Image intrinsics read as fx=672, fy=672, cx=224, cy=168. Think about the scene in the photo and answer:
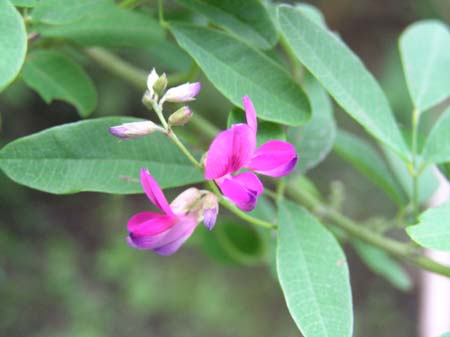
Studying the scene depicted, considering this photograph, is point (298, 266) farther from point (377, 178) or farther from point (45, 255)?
point (45, 255)

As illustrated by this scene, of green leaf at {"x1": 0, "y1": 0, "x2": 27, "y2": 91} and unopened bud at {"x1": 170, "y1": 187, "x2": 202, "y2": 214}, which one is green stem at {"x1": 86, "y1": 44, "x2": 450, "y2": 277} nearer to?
unopened bud at {"x1": 170, "y1": 187, "x2": 202, "y2": 214}

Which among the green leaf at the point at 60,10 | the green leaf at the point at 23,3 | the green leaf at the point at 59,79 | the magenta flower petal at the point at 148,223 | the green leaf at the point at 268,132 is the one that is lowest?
the green leaf at the point at 59,79

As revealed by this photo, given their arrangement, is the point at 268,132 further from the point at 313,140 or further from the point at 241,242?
the point at 241,242

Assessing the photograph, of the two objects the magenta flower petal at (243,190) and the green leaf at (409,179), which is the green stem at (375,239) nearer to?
the green leaf at (409,179)

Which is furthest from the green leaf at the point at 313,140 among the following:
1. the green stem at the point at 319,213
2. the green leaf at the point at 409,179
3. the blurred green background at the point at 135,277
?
the blurred green background at the point at 135,277

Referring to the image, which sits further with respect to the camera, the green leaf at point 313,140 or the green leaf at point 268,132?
the green leaf at point 313,140

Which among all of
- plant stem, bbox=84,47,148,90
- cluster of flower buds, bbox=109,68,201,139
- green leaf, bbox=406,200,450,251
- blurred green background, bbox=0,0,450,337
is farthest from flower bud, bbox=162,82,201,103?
blurred green background, bbox=0,0,450,337
